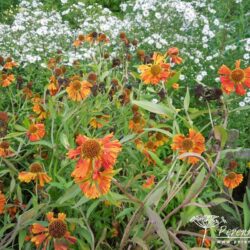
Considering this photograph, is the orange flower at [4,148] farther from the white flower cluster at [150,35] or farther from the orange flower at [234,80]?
the white flower cluster at [150,35]

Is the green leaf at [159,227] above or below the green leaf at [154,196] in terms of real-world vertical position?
below

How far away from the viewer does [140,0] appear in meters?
3.69

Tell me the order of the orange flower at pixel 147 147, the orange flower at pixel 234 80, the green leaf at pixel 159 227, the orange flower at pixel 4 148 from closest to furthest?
the green leaf at pixel 159 227 < the orange flower at pixel 234 80 < the orange flower at pixel 4 148 < the orange flower at pixel 147 147

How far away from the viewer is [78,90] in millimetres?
1740

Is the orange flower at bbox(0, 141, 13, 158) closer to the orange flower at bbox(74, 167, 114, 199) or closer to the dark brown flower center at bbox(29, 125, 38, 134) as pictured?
the dark brown flower center at bbox(29, 125, 38, 134)

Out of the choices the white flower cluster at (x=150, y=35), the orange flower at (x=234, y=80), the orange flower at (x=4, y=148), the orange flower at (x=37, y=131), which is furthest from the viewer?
the white flower cluster at (x=150, y=35)

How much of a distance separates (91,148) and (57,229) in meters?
0.33

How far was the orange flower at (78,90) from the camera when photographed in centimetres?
172

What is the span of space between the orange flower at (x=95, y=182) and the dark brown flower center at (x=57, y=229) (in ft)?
0.85

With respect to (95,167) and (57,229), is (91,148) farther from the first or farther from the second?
(57,229)

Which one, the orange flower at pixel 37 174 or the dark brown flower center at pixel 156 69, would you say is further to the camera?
the dark brown flower center at pixel 156 69

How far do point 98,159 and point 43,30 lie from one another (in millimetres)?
2163

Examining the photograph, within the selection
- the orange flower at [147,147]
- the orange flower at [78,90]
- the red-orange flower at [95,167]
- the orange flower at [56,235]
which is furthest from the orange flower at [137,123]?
the red-orange flower at [95,167]

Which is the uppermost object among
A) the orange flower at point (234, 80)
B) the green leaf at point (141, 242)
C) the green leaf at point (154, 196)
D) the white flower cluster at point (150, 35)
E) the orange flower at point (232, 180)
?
the orange flower at point (234, 80)
